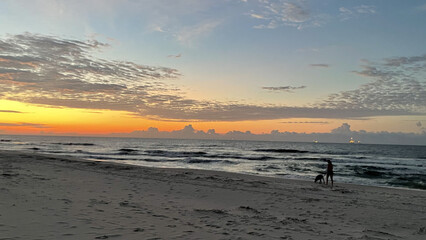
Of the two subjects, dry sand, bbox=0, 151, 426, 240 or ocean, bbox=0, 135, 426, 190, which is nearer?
dry sand, bbox=0, 151, 426, 240

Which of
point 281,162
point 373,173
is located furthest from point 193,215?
point 281,162

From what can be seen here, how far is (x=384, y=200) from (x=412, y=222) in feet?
14.4

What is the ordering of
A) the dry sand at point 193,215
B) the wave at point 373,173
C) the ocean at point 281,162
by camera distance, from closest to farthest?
the dry sand at point 193,215
the ocean at point 281,162
the wave at point 373,173

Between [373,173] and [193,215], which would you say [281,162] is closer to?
[373,173]

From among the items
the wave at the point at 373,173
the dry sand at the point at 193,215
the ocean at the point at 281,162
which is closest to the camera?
the dry sand at the point at 193,215

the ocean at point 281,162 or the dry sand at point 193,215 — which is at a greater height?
the dry sand at point 193,215

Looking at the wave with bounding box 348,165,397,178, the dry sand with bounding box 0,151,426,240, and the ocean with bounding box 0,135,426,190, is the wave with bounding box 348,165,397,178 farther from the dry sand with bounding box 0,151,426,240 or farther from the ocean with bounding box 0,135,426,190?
the dry sand with bounding box 0,151,426,240

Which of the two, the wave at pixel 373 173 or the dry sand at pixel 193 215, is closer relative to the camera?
the dry sand at pixel 193 215

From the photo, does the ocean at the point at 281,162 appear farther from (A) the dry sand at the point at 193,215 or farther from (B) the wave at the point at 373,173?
(A) the dry sand at the point at 193,215

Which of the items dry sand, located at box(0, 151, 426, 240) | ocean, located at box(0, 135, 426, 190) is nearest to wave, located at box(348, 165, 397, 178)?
ocean, located at box(0, 135, 426, 190)

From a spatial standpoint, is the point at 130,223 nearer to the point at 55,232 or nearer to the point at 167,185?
the point at 55,232

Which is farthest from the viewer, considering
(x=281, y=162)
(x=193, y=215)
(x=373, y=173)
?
(x=281, y=162)

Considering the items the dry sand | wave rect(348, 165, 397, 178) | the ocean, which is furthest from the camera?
wave rect(348, 165, 397, 178)

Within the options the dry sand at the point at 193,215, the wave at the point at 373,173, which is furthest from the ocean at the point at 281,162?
the dry sand at the point at 193,215
